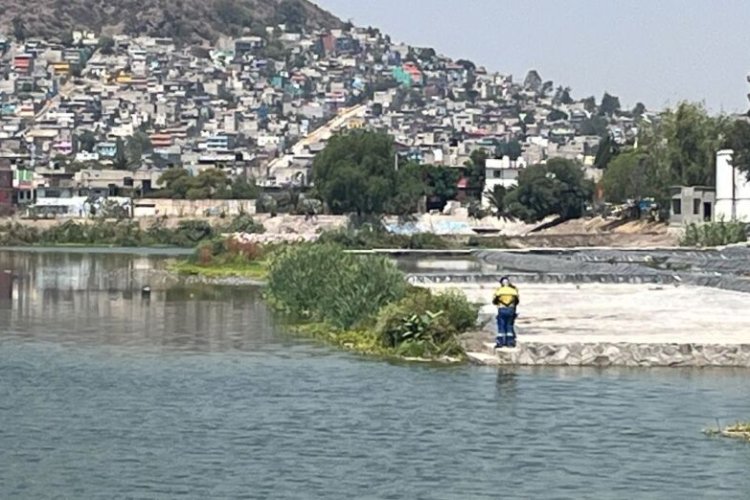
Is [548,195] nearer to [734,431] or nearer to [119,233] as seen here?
[119,233]

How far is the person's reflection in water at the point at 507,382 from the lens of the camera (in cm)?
2656

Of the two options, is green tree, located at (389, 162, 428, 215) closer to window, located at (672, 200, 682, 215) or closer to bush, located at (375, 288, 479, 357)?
window, located at (672, 200, 682, 215)

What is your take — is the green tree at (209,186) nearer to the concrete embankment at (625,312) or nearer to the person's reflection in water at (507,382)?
the concrete embankment at (625,312)

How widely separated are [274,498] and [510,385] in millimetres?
8961

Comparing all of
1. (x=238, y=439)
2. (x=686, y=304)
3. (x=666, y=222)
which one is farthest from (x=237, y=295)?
(x=666, y=222)

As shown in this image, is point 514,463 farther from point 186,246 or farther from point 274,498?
point 186,246

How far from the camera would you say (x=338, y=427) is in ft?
76.9

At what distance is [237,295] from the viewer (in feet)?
176

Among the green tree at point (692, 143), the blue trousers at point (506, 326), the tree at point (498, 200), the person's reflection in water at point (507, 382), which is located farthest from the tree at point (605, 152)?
the person's reflection in water at point (507, 382)

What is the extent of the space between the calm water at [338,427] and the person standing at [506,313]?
3.80 feet

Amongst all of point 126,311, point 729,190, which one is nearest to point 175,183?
point 729,190

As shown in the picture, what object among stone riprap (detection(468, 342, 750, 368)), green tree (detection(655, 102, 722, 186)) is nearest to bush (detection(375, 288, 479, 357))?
stone riprap (detection(468, 342, 750, 368))

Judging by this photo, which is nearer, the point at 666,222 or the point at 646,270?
the point at 646,270

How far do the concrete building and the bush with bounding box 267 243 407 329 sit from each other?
144 feet
